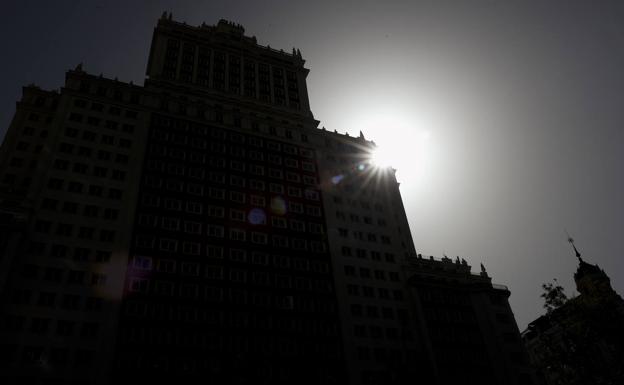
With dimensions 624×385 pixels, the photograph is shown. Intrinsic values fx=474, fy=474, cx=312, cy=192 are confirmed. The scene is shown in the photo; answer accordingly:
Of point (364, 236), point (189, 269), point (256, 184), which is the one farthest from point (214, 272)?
point (364, 236)

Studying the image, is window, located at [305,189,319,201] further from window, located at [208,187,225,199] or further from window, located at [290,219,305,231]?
window, located at [208,187,225,199]

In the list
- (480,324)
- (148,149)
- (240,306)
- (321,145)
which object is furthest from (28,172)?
(480,324)

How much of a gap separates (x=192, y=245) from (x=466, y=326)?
53376 millimetres

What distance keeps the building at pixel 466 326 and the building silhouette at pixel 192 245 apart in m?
1.56

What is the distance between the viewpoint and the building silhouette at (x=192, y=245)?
204 feet

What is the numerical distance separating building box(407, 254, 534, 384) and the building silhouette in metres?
1.56

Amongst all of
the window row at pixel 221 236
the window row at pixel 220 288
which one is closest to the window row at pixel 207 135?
the window row at pixel 221 236

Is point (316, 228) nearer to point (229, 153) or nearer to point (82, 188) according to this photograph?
point (229, 153)

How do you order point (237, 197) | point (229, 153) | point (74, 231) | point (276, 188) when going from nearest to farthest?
1. point (74, 231)
2. point (237, 197)
3. point (276, 188)
4. point (229, 153)

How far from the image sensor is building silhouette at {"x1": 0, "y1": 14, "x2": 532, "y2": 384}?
62.2 meters

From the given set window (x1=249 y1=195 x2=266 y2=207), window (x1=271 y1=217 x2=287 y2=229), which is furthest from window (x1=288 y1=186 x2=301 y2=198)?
window (x1=271 y1=217 x2=287 y2=229)

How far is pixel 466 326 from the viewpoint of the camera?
90.0m

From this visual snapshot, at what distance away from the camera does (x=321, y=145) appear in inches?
4072

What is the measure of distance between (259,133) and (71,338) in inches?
2039
